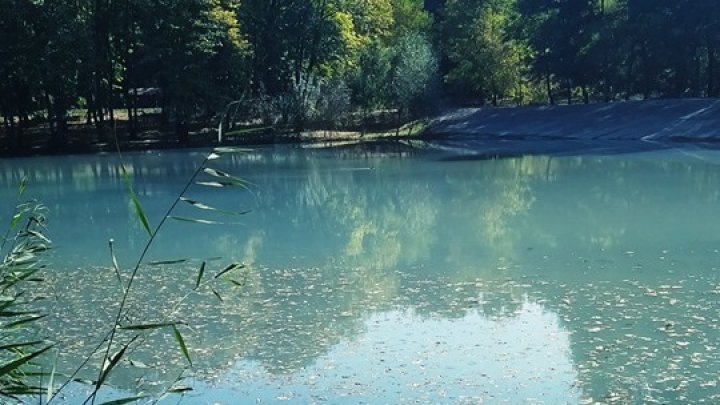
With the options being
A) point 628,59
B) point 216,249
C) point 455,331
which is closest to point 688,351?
point 455,331

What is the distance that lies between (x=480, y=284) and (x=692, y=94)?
30179 mm

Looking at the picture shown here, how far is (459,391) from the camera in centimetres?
690

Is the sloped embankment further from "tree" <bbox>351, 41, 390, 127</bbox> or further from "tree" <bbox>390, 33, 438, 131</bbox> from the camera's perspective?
"tree" <bbox>351, 41, 390, 127</bbox>

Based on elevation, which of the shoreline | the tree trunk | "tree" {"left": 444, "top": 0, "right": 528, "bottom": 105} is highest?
"tree" {"left": 444, "top": 0, "right": 528, "bottom": 105}

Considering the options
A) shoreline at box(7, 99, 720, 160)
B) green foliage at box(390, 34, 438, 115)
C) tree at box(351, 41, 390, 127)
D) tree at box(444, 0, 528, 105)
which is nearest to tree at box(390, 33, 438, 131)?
green foliage at box(390, 34, 438, 115)

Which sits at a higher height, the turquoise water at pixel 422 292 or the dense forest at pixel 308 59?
the dense forest at pixel 308 59

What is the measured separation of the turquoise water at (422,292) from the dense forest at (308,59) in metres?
15.5

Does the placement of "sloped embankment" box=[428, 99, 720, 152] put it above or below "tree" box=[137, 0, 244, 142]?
below

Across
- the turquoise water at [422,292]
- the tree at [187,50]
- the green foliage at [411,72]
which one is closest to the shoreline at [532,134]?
the green foliage at [411,72]

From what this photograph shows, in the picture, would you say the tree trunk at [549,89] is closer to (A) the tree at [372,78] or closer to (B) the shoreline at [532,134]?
(B) the shoreline at [532,134]

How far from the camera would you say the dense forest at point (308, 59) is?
3603 centimetres

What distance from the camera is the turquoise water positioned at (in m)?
7.24

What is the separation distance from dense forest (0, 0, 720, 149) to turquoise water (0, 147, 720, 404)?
15.5 meters

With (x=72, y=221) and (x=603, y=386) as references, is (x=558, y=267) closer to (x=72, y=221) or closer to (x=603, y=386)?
(x=603, y=386)
